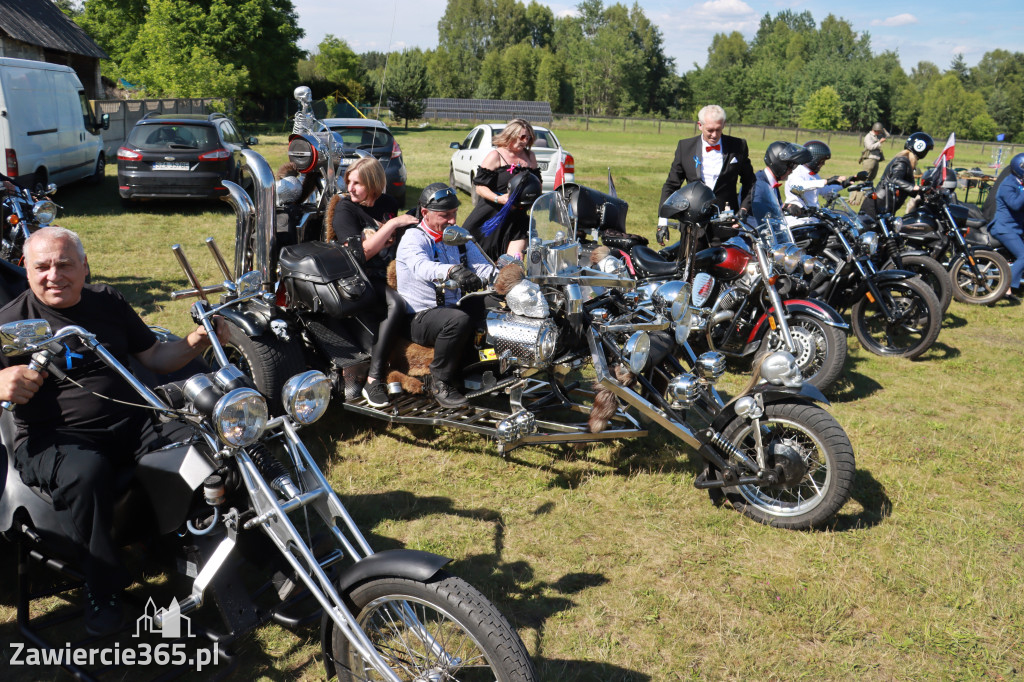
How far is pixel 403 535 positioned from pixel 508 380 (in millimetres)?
1046

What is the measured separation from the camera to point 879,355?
6.79 meters

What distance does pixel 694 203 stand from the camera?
539cm

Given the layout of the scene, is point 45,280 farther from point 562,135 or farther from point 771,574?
point 562,135

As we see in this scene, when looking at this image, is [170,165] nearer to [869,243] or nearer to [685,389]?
[869,243]

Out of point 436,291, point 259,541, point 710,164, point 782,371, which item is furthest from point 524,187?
point 259,541

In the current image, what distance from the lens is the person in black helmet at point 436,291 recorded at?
173 inches

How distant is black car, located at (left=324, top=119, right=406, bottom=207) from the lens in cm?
1336

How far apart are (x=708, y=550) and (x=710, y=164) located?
13.1 ft

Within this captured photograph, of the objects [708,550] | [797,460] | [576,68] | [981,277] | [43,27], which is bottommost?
[708,550]

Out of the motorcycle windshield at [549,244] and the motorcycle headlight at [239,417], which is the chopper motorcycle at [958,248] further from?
the motorcycle headlight at [239,417]

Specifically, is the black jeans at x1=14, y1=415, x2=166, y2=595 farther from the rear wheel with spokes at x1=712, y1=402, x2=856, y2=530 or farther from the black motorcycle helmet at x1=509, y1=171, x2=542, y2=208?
the black motorcycle helmet at x1=509, y1=171, x2=542, y2=208

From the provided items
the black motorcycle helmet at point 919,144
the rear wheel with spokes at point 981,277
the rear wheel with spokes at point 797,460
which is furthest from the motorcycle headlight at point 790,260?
the black motorcycle helmet at point 919,144

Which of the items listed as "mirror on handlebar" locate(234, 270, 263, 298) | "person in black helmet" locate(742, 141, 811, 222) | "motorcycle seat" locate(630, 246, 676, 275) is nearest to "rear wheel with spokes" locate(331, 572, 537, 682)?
"mirror on handlebar" locate(234, 270, 263, 298)

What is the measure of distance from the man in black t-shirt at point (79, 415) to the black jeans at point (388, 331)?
1.43 meters
